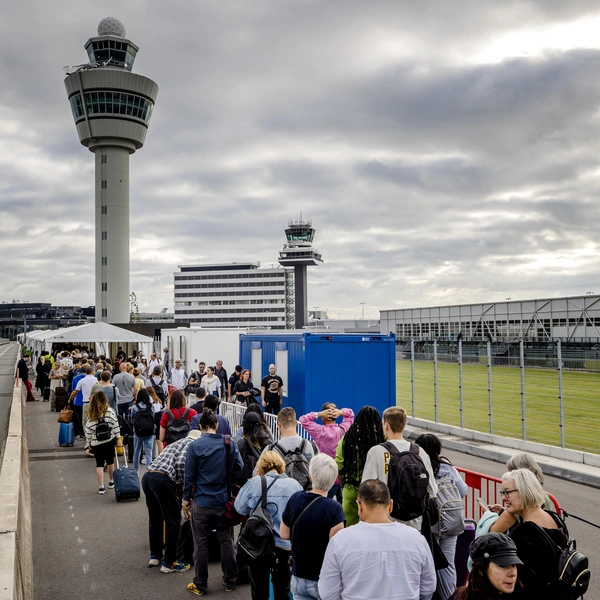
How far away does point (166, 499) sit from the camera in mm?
7137

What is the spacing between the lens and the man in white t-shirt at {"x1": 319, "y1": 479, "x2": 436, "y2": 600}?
3.59 m

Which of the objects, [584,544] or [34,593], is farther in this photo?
[584,544]

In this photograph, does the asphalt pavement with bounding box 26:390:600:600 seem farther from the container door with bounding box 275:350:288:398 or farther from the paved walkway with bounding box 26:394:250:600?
the container door with bounding box 275:350:288:398

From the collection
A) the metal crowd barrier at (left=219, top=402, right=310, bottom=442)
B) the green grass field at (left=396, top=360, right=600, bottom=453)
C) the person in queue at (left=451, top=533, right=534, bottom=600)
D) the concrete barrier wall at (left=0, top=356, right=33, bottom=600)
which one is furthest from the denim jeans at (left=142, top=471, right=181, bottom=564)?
the green grass field at (left=396, top=360, right=600, bottom=453)

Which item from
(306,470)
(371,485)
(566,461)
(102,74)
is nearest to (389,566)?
(371,485)

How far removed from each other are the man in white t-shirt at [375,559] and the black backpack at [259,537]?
1.60 meters

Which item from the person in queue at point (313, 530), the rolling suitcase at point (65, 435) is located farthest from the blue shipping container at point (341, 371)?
the person in queue at point (313, 530)

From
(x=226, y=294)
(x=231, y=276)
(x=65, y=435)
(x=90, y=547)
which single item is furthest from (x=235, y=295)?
(x=90, y=547)

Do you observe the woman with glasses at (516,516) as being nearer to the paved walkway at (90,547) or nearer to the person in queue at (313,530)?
the person in queue at (313,530)

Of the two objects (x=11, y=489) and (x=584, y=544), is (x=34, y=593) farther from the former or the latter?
(x=584, y=544)

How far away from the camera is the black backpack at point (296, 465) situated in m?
6.03

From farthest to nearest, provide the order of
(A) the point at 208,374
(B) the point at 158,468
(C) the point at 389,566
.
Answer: (A) the point at 208,374, (B) the point at 158,468, (C) the point at 389,566

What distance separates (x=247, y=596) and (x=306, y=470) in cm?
166

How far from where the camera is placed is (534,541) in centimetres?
385
